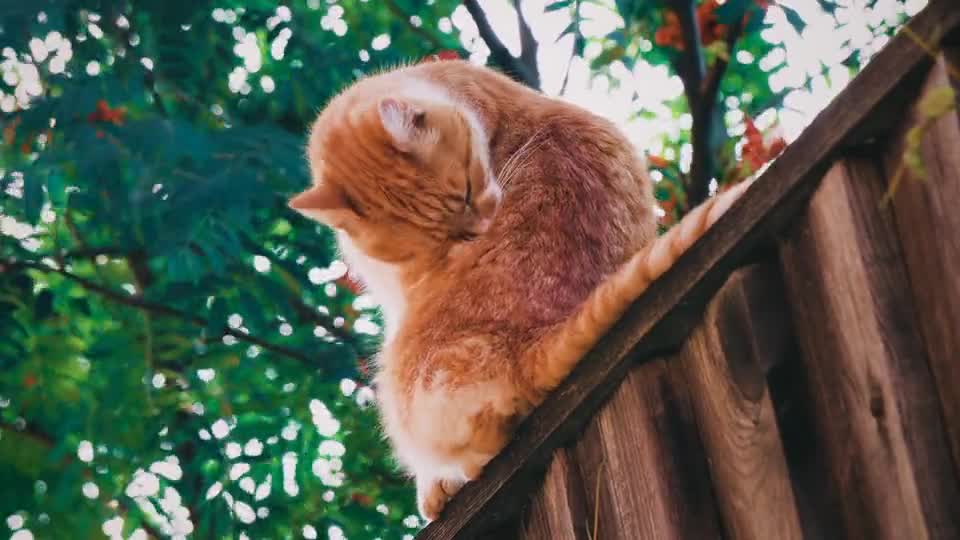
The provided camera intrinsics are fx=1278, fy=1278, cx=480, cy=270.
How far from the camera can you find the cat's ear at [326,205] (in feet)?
9.99

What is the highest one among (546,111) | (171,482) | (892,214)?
(546,111)

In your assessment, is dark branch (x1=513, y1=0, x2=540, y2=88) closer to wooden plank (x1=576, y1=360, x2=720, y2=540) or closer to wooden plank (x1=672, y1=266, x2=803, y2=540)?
wooden plank (x1=576, y1=360, x2=720, y2=540)

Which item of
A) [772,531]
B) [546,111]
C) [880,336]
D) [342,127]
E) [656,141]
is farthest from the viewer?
[656,141]

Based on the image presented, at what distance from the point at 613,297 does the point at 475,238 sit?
0.80m

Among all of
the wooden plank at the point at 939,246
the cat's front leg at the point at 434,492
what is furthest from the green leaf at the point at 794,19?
the wooden plank at the point at 939,246

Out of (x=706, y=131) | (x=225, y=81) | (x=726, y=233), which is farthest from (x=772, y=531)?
(x=225, y=81)

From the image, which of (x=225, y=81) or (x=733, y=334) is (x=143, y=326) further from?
(x=733, y=334)

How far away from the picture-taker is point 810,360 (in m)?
1.62

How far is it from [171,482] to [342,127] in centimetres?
238

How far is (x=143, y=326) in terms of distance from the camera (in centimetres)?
493

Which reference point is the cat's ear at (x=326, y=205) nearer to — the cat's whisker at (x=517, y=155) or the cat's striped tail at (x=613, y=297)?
the cat's whisker at (x=517, y=155)

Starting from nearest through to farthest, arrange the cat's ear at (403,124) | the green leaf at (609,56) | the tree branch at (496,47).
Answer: the cat's ear at (403,124) < the green leaf at (609,56) < the tree branch at (496,47)

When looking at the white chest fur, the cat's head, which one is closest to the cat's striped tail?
the white chest fur

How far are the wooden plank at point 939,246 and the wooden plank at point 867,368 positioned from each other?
26 mm
